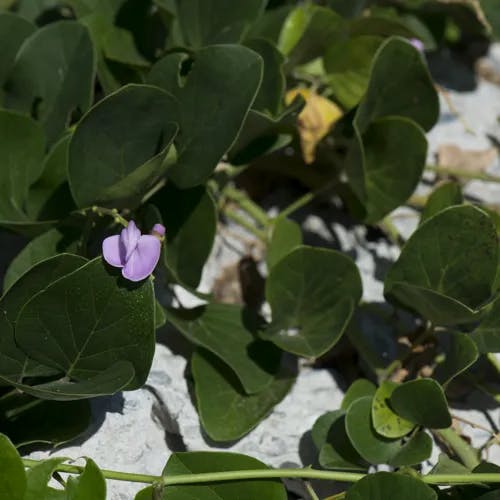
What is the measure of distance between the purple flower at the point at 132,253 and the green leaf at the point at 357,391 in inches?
18.0

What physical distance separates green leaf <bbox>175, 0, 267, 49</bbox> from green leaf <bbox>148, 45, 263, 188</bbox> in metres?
0.31

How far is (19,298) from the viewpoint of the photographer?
49.1 inches

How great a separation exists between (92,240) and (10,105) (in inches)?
13.5

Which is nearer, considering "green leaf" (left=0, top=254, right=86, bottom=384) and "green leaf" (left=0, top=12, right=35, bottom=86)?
"green leaf" (left=0, top=254, right=86, bottom=384)

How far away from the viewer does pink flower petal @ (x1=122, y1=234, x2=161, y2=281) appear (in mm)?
1208

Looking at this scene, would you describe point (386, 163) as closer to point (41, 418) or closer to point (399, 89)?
point (399, 89)

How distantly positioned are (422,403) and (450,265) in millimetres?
218

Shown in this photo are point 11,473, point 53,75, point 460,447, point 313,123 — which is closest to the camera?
point 11,473

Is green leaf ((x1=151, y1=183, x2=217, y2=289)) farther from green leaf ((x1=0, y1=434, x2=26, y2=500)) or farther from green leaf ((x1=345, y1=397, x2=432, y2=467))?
green leaf ((x1=0, y1=434, x2=26, y2=500))

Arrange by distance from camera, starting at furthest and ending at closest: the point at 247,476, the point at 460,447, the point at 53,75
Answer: the point at 53,75 → the point at 460,447 → the point at 247,476

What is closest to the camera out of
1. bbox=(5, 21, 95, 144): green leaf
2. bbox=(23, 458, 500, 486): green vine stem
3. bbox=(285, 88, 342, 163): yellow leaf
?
bbox=(23, 458, 500, 486): green vine stem

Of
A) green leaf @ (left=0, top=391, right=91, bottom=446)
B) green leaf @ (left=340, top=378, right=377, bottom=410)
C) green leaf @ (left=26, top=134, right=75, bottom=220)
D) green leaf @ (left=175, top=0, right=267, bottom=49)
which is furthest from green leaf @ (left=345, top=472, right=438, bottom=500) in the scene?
green leaf @ (left=175, top=0, right=267, bottom=49)

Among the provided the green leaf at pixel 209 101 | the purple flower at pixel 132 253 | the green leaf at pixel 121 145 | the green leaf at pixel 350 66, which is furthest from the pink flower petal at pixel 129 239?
the green leaf at pixel 350 66

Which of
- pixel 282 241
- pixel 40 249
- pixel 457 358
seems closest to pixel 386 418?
pixel 457 358
